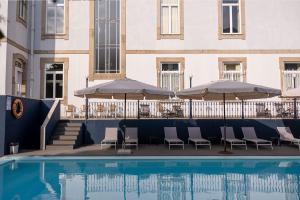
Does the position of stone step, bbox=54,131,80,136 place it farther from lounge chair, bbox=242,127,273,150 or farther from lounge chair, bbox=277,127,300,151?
lounge chair, bbox=277,127,300,151

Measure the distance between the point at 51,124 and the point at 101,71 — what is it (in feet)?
19.9

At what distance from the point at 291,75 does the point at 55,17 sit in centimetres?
1586

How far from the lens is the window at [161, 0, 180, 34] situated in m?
18.8

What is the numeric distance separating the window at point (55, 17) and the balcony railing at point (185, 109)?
533 cm

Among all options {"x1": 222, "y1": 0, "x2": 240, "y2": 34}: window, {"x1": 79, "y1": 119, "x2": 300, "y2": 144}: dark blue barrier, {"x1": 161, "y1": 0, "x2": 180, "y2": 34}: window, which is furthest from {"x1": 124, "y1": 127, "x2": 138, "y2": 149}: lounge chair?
{"x1": 222, "y1": 0, "x2": 240, "y2": 34}: window

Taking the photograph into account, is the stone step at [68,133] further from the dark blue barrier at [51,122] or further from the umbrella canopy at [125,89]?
the umbrella canopy at [125,89]

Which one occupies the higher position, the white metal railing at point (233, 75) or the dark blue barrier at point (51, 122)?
the white metal railing at point (233, 75)

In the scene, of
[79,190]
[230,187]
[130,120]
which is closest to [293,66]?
[130,120]

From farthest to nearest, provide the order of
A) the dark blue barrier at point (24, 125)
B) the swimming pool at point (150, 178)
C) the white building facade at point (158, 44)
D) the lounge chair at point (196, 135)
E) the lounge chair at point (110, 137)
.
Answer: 1. the white building facade at point (158, 44)
2. the lounge chair at point (196, 135)
3. the lounge chair at point (110, 137)
4. the dark blue barrier at point (24, 125)
5. the swimming pool at point (150, 178)

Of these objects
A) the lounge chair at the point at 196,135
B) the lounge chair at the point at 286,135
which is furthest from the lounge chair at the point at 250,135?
the lounge chair at the point at 196,135

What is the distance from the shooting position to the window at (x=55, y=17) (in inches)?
736

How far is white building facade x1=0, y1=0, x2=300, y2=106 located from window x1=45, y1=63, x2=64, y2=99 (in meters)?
0.06

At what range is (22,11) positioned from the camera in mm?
17297

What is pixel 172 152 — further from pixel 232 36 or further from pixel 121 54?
pixel 232 36
